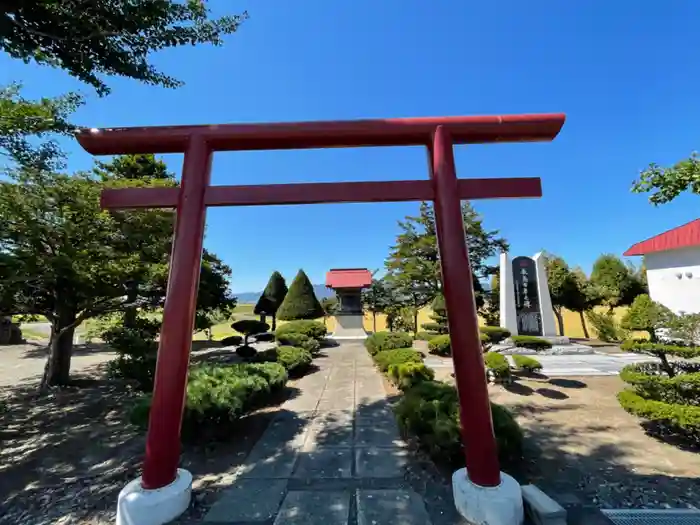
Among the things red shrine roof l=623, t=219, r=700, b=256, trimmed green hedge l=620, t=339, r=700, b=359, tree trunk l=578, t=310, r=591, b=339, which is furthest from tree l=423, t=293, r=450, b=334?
trimmed green hedge l=620, t=339, r=700, b=359

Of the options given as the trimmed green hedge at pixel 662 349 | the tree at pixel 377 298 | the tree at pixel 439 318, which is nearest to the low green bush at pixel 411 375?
the trimmed green hedge at pixel 662 349

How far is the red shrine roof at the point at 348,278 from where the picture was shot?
17.0 m

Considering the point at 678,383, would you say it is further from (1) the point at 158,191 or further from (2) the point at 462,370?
(1) the point at 158,191

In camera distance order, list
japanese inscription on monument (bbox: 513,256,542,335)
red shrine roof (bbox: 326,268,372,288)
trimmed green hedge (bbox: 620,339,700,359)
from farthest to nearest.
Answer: red shrine roof (bbox: 326,268,372,288)
japanese inscription on monument (bbox: 513,256,542,335)
trimmed green hedge (bbox: 620,339,700,359)

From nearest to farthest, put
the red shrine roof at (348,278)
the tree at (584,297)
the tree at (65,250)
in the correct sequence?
the tree at (65,250), the red shrine roof at (348,278), the tree at (584,297)

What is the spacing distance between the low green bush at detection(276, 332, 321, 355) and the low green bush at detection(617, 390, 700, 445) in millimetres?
8565

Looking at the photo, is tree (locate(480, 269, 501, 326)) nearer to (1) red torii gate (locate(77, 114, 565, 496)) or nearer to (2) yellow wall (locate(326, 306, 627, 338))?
(2) yellow wall (locate(326, 306, 627, 338))

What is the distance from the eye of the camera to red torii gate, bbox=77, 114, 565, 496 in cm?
291

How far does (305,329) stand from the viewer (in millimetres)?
12594

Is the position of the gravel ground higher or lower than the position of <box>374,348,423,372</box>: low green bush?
lower

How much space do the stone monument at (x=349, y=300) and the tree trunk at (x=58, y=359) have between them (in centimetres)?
1084

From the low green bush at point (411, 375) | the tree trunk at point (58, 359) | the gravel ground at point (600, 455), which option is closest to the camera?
the gravel ground at point (600, 455)

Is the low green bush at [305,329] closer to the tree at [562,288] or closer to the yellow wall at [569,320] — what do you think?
the yellow wall at [569,320]

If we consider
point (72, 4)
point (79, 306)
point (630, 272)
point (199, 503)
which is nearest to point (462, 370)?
point (199, 503)
